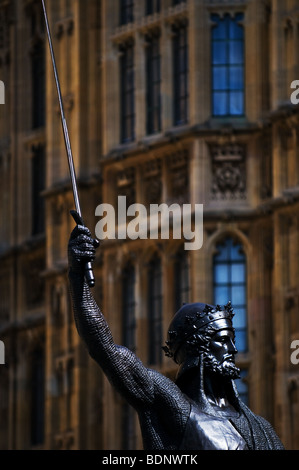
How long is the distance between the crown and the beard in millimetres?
148

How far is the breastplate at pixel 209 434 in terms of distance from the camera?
35.8ft

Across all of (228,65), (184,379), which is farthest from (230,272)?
(184,379)

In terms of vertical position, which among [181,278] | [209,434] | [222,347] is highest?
[181,278]

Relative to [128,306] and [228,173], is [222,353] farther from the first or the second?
[128,306]

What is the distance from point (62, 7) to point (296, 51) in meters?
6.40

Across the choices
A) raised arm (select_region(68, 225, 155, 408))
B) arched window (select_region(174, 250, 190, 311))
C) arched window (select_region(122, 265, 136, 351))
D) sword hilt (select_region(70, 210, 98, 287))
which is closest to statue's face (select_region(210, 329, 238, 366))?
raised arm (select_region(68, 225, 155, 408))

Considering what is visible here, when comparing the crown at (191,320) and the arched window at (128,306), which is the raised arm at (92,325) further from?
the arched window at (128,306)

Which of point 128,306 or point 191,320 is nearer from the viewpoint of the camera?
point 191,320

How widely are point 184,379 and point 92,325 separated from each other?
633 millimetres

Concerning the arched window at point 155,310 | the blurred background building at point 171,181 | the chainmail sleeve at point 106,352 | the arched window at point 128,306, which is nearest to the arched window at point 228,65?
the blurred background building at point 171,181

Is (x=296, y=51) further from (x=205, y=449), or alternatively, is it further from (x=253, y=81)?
(x=205, y=449)

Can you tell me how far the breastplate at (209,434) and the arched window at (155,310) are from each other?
23.6m

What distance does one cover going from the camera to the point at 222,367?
36.6 feet
